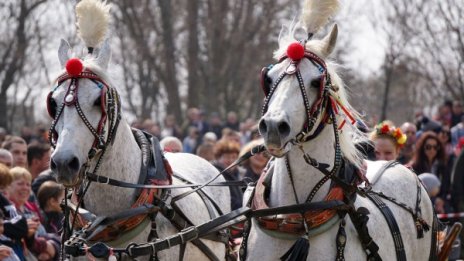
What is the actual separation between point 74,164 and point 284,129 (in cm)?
133

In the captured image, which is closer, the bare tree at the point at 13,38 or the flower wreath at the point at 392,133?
the flower wreath at the point at 392,133

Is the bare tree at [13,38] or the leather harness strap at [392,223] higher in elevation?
the bare tree at [13,38]

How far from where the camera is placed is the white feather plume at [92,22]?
7059 mm

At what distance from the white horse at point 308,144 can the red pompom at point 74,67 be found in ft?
4.06

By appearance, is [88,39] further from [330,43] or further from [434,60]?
[434,60]

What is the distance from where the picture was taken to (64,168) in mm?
6289

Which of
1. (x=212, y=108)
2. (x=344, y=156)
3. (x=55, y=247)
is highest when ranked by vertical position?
(x=212, y=108)

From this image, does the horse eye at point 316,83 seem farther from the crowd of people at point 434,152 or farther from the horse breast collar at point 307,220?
the crowd of people at point 434,152

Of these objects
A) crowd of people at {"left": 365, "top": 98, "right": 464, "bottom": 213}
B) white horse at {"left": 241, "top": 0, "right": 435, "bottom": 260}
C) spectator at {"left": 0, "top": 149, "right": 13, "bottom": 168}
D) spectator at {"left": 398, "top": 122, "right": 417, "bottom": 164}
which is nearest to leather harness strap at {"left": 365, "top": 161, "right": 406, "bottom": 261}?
white horse at {"left": 241, "top": 0, "right": 435, "bottom": 260}

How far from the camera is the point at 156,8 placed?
29.2m

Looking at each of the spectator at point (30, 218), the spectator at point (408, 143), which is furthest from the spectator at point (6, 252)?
the spectator at point (408, 143)

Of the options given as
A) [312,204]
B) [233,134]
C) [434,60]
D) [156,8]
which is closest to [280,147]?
[312,204]

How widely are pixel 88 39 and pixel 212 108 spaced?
2455cm

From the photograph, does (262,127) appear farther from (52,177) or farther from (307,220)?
(52,177)
